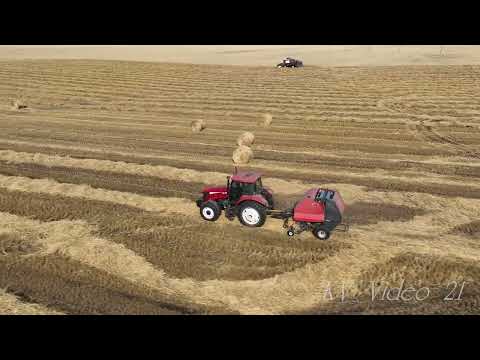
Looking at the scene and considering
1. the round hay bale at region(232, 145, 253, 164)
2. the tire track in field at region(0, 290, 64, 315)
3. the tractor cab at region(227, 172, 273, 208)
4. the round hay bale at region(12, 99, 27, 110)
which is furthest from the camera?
the round hay bale at region(12, 99, 27, 110)

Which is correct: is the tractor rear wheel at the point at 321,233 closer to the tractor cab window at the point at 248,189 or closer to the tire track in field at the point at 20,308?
the tractor cab window at the point at 248,189

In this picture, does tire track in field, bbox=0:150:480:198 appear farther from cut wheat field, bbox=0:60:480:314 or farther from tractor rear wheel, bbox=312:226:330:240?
tractor rear wheel, bbox=312:226:330:240

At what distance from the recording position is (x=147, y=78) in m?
45.3

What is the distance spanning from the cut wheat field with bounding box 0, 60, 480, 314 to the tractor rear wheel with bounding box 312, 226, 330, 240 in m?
0.34

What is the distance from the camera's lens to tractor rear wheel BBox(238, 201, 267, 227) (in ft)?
43.0

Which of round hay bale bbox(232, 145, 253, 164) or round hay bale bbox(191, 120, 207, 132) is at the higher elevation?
round hay bale bbox(191, 120, 207, 132)

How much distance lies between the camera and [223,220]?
14.0 meters

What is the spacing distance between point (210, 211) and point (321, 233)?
3325mm

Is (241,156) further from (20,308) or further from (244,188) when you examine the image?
(20,308)

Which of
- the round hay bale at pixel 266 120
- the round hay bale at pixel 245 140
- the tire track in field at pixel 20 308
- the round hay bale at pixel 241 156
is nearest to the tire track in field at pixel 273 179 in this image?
the round hay bale at pixel 241 156

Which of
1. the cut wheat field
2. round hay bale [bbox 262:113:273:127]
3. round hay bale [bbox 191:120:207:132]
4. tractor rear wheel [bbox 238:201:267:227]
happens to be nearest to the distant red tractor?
tractor rear wheel [bbox 238:201:267:227]

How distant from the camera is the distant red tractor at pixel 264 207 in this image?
12.5 metres

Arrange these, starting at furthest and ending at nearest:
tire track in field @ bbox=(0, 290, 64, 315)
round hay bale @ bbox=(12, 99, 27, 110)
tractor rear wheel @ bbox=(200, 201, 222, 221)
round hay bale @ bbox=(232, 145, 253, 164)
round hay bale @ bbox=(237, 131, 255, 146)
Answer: round hay bale @ bbox=(12, 99, 27, 110) < round hay bale @ bbox=(237, 131, 255, 146) < round hay bale @ bbox=(232, 145, 253, 164) < tractor rear wheel @ bbox=(200, 201, 222, 221) < tire track in field @ bbox=(0, 290, 64, 315)

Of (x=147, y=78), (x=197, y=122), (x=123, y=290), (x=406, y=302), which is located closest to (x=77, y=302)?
(x=123, y=290)
